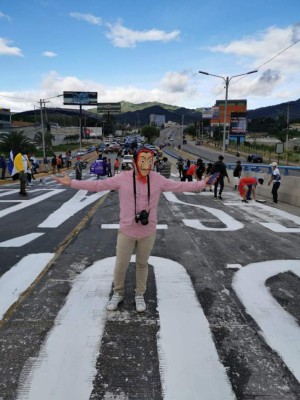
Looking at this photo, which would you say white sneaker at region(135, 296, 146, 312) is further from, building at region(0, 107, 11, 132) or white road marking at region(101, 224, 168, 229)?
building at region(0, 107, 11, 132)

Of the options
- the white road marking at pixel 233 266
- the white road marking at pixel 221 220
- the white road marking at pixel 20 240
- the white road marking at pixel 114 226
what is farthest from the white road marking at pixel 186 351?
the white road marking at pixel 221 220

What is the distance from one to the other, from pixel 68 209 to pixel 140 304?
7.82 meters

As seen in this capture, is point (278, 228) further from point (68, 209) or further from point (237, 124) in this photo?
point (237, 124)

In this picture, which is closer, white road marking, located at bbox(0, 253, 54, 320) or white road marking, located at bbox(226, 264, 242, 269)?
white road marking, located at bbox(0, 253, 54, 320)

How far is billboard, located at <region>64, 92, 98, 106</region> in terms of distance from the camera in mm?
105188

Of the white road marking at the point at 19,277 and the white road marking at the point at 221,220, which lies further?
the white road marking at the point at 221,220

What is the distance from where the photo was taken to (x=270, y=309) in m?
4.13

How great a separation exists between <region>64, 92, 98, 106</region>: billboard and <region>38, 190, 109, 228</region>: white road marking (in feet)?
317

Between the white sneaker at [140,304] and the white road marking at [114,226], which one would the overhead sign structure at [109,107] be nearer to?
the white road marking at [114,226]

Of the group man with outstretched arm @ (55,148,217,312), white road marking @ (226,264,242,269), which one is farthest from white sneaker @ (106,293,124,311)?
white road marking @ (226,264,242,269)

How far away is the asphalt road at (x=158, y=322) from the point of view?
279 centimetres

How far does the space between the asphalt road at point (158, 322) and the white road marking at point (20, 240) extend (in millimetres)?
43

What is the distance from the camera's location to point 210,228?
8602 mm

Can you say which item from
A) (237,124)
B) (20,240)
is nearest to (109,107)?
(237,124)
